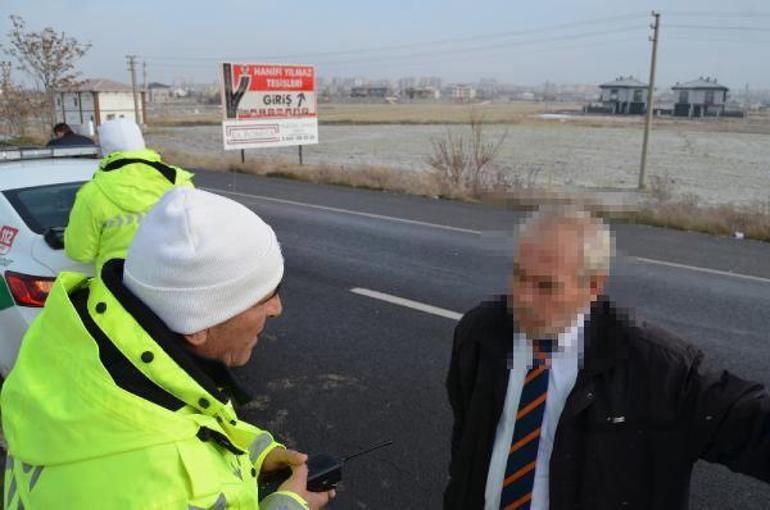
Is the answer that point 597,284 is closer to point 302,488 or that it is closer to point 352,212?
point 302,488

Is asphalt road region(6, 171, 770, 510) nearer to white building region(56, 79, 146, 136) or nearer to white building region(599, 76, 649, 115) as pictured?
white building region(56, 79, 146, 136)

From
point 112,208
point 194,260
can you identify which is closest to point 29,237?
point 112,208

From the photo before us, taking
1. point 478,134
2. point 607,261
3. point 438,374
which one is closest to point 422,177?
point 478,134

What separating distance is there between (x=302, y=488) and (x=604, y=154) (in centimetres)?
3950

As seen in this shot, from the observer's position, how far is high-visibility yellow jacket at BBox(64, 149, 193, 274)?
11.5 feet

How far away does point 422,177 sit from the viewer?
1675 centimetres

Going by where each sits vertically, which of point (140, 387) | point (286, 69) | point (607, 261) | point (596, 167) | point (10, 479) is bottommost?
point (596, 167)

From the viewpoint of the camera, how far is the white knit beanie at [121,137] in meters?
4.39

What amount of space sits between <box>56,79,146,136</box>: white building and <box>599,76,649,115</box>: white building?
72.6 m

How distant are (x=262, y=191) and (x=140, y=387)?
13631 millimetres

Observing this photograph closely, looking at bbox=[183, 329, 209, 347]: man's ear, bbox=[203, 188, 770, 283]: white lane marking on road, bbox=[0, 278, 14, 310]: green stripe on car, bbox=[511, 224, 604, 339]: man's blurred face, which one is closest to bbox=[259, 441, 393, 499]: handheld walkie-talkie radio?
bbox=[183, 329, 209, 347]: man's ear

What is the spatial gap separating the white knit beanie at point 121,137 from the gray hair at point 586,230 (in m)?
3.43

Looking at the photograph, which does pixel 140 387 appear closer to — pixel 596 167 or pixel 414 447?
pixel 414 447

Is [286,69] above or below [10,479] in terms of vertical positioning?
above
